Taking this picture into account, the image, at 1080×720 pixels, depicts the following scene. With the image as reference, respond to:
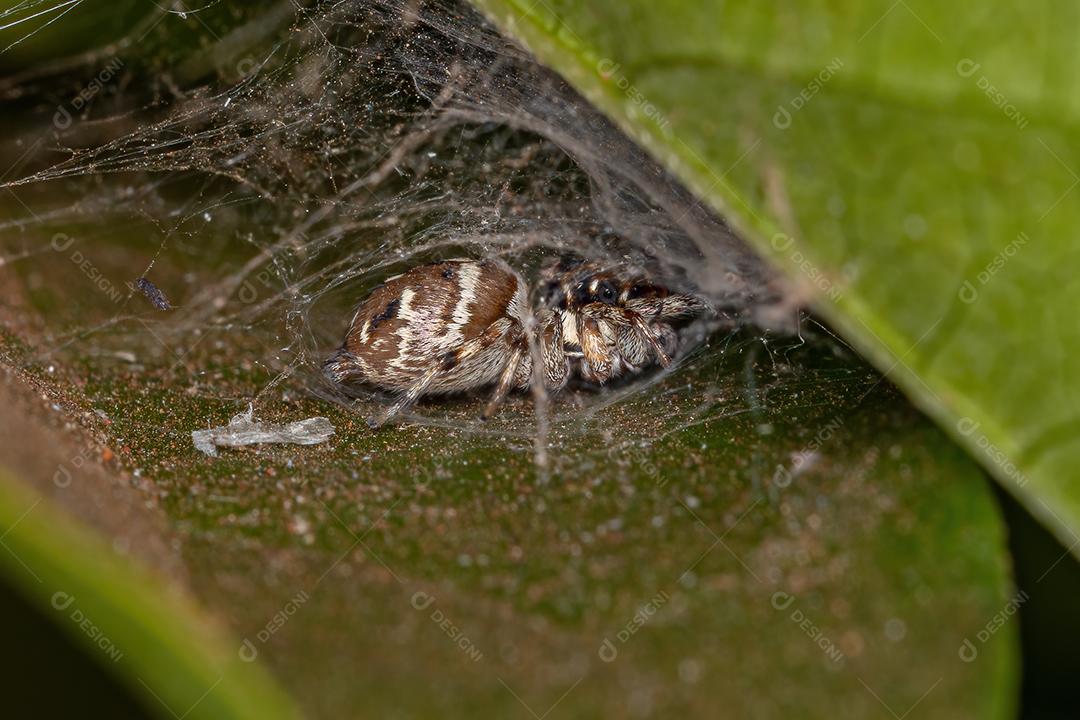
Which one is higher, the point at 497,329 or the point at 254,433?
the point at 497,329

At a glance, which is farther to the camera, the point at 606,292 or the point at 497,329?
the point at 606,292

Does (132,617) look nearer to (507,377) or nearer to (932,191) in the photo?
(507,377)

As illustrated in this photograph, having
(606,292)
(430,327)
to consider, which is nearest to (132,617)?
(430,327)

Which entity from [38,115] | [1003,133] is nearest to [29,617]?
[38,115]

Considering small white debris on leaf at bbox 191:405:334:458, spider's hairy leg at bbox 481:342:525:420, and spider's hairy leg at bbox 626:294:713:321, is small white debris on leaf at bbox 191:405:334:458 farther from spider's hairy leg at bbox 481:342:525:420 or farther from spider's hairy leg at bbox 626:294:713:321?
spider's hairy leg at bbox 626:294:713:321

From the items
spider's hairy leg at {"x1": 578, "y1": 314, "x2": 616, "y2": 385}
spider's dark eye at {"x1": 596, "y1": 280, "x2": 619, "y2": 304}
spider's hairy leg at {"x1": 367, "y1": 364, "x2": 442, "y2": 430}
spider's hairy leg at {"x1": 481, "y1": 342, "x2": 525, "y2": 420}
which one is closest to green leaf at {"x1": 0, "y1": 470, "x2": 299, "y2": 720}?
spider's hairy leg at {"x1": 367, "y1": 364, "x2": 442, "y2": 430}

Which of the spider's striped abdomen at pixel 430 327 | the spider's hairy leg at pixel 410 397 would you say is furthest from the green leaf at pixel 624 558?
the spider's striped abdomen at pixel 430 327

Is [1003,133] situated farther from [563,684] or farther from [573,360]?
[573,360]
